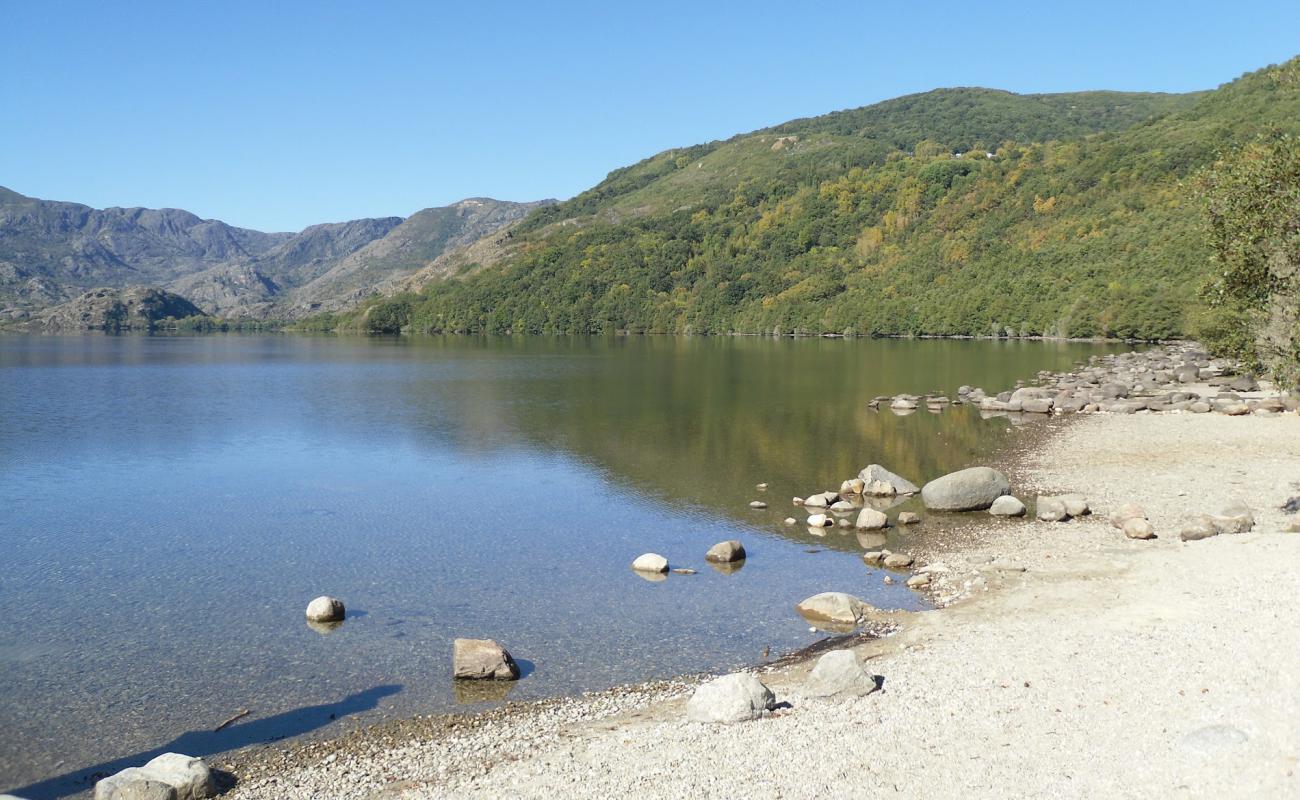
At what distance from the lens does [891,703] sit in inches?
593

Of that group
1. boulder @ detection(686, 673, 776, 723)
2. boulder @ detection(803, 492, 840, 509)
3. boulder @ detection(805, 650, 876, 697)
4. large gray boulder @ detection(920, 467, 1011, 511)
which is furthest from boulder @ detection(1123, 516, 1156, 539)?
boulder @ detection(686, 673, 776, 723)

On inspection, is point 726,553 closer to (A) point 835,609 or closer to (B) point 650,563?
(B) point 650,563

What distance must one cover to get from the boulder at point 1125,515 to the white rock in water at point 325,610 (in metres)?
24.2

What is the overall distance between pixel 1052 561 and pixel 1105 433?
26.8 meters

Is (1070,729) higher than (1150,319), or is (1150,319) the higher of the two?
(1150,319)

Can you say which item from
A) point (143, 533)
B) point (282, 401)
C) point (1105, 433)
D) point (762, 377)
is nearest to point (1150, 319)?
point (762, 377)

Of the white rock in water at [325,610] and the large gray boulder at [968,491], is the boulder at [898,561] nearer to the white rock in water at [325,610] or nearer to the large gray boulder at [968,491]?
the large gray boulder at [968,491]

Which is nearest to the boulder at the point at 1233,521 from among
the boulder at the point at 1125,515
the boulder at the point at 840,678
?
the boulder at the point at 1125,515

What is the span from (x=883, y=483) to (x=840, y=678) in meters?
Answer: 20.9

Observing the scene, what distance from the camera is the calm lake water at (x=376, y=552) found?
17.8m

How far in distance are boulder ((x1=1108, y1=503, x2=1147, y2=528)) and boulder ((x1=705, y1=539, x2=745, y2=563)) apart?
12609 mm

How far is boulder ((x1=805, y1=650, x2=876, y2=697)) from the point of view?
1571 centimetres

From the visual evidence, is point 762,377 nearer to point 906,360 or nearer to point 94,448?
point 906,360

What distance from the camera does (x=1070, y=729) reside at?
43.5 ft
